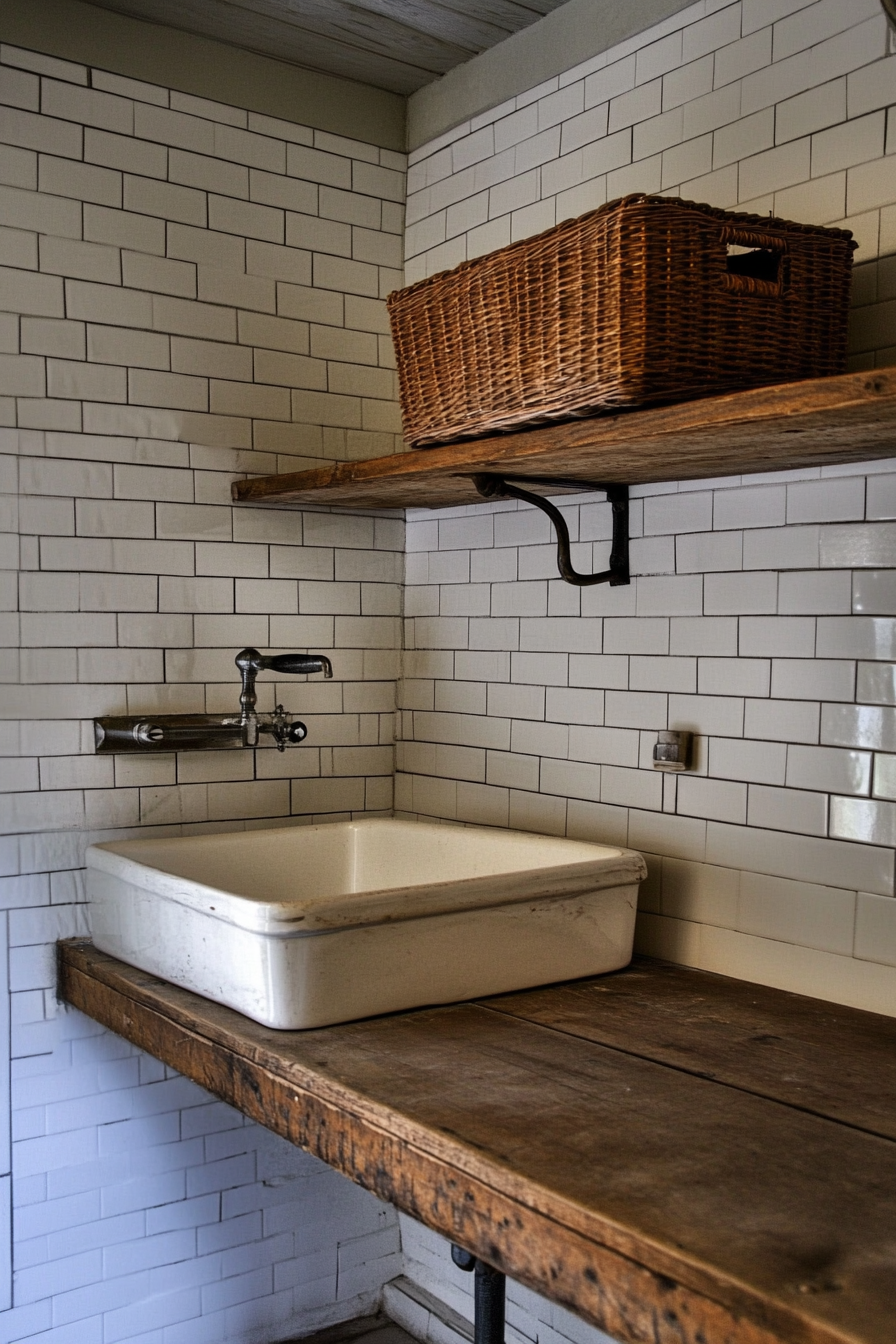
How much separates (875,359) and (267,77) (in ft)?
Answer: 4.03

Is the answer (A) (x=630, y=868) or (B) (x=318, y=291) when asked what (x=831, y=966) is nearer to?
(A) (x=630, y=868)

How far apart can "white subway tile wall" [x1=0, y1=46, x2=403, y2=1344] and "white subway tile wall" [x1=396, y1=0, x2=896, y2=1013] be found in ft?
0.82

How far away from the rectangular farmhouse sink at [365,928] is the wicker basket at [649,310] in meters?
0.60

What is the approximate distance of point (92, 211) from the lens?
1911 mm

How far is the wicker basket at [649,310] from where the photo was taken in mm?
1297

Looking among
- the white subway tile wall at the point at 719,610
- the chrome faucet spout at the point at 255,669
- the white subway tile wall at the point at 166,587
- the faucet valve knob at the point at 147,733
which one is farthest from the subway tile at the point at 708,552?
the faucet valve knob at the point at 147,733

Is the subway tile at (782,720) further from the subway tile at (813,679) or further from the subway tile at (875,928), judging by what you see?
the subway tile at (875,928)

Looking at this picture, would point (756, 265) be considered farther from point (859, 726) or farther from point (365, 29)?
point (365, 29)

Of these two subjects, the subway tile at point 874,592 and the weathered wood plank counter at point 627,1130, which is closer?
the weathered wood plank counter at point 627,1130

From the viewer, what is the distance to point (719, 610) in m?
1.67

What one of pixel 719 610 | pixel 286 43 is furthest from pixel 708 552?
pixel 286 43

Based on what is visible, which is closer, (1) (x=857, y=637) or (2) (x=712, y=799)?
(1) (x=857, y=637)

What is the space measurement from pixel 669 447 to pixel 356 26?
1.07 m

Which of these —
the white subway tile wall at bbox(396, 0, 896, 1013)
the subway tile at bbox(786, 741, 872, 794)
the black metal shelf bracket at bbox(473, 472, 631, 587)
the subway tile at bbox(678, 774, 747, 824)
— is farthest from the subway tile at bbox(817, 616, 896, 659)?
the black metal shelf bracket at bbox(473, 472, 631, 587)
